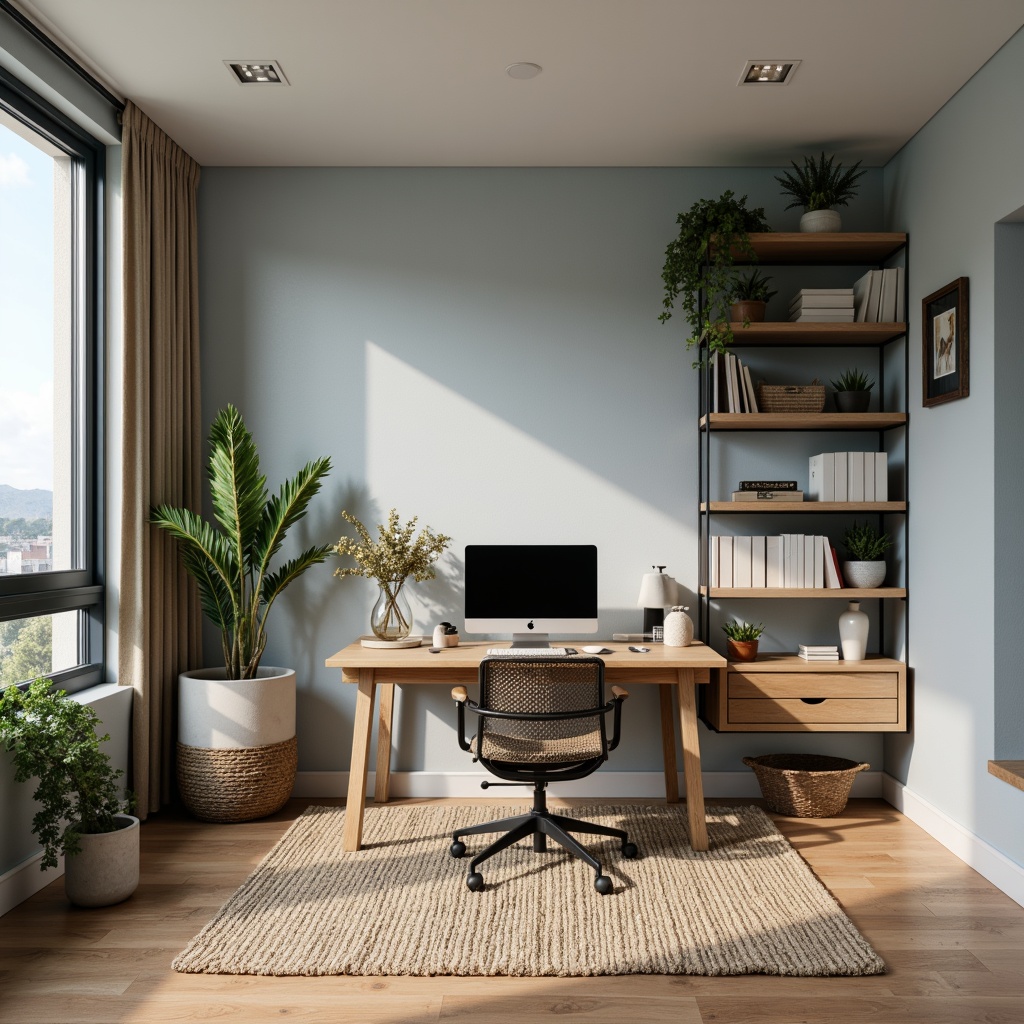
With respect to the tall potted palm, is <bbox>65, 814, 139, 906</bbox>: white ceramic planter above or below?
below

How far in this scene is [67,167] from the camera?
3373 mm

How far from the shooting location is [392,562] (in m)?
3.80

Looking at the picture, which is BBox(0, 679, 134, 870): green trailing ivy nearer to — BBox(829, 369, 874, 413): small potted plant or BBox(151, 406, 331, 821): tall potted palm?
BBox(151, 406, 331, 821): tall potted palm

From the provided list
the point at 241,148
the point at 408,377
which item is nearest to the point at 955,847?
the point at 408,377

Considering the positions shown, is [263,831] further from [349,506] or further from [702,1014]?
[702,1014]

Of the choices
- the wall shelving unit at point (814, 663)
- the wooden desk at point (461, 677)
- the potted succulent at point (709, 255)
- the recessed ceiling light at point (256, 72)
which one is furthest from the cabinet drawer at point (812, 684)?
the recessed ceiling light at point (256, 72)

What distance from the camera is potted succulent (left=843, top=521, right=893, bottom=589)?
12.4 feet

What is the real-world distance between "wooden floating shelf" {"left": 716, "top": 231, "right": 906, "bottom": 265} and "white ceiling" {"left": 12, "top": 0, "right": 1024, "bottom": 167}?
0.42 m

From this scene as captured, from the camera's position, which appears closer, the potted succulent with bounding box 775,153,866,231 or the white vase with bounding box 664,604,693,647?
the white vase with bounding box 664,604,693,647

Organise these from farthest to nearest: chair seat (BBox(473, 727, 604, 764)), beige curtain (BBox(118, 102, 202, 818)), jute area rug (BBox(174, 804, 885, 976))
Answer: beige curtain (BBox(118, 102, 202, 818)) → chair seat (BBox(473, 727, 604, 764)) → jute area rug (BBox(174, 804, 885, 976))

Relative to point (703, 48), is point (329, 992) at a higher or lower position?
lower

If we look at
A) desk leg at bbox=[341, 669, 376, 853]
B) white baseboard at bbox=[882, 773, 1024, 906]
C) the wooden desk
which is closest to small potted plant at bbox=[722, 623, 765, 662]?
the wooden desk

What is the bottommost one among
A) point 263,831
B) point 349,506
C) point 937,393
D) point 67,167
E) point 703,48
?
point 263,831

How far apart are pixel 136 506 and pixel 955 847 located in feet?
10.9
